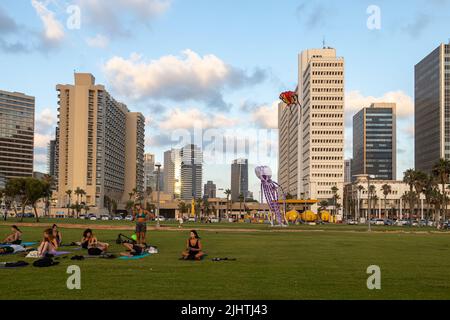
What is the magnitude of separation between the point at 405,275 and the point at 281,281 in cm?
469

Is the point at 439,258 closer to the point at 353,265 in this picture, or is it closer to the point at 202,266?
the point at 353,265

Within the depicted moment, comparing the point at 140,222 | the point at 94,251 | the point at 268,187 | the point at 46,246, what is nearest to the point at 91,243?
the point at 94,251

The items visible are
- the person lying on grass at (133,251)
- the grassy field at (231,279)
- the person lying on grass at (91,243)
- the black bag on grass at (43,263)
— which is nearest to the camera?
the grassy field at (231,279)

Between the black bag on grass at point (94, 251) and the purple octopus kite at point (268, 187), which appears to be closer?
the black bag on grass at point (94, 251)

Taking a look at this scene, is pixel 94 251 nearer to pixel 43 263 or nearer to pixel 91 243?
pixel 91 243

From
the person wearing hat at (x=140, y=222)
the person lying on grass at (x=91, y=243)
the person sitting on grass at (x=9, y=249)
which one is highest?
the person wearing hat at (x=140, y=222)

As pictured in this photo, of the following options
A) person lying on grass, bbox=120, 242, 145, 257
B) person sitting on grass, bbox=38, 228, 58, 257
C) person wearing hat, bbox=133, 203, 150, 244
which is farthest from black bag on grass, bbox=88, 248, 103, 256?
person wearing hat, bbox=133, 203, 150, 244

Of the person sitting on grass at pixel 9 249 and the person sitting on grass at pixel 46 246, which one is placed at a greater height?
the person sitting on grass at pixel 46 246

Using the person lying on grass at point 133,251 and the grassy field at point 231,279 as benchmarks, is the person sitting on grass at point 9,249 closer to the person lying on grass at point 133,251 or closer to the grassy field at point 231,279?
the grassy field at point 231,279

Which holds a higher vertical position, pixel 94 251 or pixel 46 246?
pixel 46 246

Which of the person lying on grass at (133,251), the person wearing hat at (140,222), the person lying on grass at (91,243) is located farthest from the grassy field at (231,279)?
the person wearing hat at (140,222)

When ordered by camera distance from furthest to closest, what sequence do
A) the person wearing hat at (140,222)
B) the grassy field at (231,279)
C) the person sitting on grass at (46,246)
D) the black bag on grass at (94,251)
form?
the person wearing hat at (140,222) < the black bag on grass at (94,251) < the person sitting on grass at (46,246) < the grassy field at (231,279)
